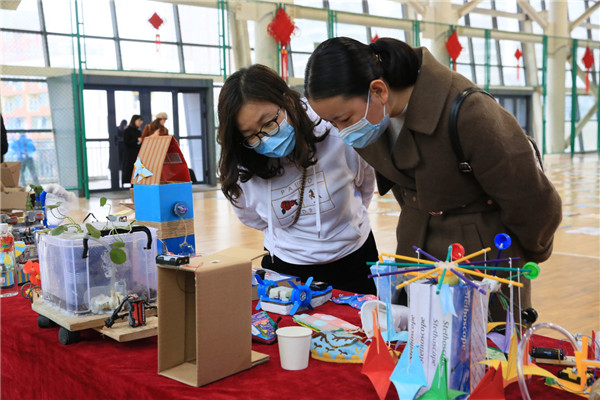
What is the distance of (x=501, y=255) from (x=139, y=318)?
0.87 metres

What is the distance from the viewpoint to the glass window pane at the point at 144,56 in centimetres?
1305

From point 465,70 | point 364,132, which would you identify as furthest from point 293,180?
point 465,70

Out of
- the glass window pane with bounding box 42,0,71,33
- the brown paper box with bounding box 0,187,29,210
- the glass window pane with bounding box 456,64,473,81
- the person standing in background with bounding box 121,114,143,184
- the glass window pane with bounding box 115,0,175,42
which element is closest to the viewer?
the brown paper box with bounding box 0,187,29,210

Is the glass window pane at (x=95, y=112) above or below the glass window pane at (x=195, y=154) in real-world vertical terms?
above

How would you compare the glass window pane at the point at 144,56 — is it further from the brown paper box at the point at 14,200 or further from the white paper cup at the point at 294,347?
the white paper cup at the point at 294,347

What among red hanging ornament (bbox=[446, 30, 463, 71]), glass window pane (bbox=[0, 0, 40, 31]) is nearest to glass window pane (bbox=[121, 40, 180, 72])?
glass window pane (bbox=[0, 0, 40, 31])

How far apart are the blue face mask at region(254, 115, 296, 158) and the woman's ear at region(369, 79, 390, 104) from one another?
0.48 meters

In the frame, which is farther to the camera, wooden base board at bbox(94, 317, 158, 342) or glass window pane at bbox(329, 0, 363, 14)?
glass window pane at bbox(329, 0, 363, 14)

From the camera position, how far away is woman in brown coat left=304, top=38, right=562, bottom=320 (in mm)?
1358

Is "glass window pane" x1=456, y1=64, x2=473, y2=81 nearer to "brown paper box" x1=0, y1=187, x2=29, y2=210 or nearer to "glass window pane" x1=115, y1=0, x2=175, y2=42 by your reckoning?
"glass window pane" x1=115, y1=0, x2=175, y2=42

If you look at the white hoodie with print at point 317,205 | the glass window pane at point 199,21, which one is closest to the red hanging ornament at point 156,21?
the glass window pane at point 199,21

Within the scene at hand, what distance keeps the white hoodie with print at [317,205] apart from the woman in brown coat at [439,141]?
432 mm

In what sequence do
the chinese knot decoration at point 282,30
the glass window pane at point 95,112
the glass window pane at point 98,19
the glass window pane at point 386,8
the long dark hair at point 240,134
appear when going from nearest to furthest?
1. the long dark hair at point 240,134
2. the chinese knot decoration at point 282,30
3. the glass window pane at point 95,112
4. the glass window pane at point 98,19
5. the glass window pane at point 386,8

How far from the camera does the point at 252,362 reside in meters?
1.20
